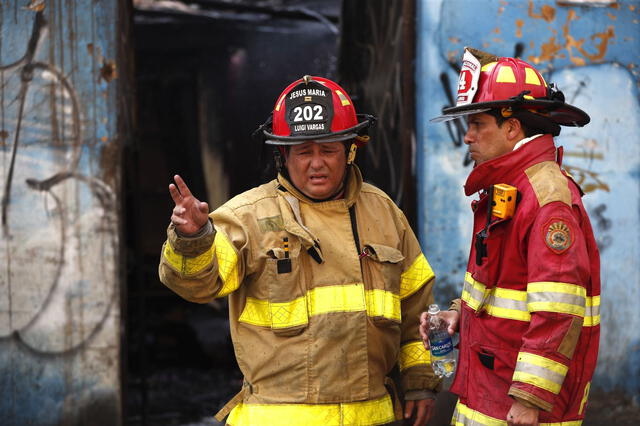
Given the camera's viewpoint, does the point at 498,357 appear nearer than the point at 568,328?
No

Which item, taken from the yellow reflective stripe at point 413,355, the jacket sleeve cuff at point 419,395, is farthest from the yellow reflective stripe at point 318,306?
the jacket sleeve cuff at point 419,395

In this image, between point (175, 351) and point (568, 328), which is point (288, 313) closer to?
point (568, 328)

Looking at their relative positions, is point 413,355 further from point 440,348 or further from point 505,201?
point 505,201

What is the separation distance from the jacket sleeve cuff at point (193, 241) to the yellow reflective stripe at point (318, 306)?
0.41 meters

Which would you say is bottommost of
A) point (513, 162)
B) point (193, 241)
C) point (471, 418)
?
point (471, 418)

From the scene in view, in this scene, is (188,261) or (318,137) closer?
(188,261)

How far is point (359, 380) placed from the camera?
3129 mm

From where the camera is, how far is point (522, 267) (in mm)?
2723

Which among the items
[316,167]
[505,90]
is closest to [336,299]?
[316,167]

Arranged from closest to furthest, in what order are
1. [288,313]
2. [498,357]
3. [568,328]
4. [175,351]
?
1. [568,328]
2. [498,357]
3. [288,313]
4. [175,351]

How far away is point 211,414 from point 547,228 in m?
4.16

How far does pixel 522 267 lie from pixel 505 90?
0.65 m

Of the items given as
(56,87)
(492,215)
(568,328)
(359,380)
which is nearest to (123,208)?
(56,87)

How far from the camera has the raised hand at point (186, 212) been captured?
9.12ft
